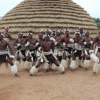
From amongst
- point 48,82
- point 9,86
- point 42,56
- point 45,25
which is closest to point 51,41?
point 42,56

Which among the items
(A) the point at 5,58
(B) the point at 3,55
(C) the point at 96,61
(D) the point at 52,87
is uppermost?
(B) the point at 3,55

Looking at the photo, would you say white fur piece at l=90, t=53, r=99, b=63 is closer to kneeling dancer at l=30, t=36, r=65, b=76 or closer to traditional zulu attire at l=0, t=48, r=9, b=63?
kneeling dancer at l=30, t=36, r=65, b=76

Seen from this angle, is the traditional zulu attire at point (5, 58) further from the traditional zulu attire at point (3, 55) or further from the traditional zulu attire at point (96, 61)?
the traditional zulu attire at point (96, 61)

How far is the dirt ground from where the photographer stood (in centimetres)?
393

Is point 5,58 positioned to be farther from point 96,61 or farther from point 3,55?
point 96,61

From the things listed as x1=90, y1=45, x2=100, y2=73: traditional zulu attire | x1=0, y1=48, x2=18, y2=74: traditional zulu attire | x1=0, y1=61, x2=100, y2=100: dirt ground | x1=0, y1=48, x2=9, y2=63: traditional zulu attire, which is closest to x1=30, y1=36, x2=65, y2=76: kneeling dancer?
x1=0, y1=61, x2=100, y2=100: dirt ground

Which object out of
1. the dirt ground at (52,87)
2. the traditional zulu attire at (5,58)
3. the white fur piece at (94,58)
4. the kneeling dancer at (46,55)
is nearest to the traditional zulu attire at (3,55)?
the traditional zulu attire at (5,58)

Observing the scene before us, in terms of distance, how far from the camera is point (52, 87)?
456 centimetres

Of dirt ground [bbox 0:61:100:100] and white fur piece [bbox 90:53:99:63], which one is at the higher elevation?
white fur piece [bbox 90:53:99:63]

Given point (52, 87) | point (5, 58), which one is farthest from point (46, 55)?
point (52, 87)

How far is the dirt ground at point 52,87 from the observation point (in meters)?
3.93

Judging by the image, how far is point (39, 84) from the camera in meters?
4.84

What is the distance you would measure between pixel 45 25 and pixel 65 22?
115cm

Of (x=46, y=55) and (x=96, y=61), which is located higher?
(x=46, y=55)
